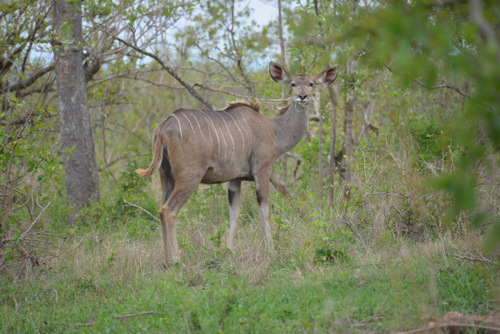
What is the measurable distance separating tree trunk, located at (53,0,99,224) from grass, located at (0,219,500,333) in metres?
1.33

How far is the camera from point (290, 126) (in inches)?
244

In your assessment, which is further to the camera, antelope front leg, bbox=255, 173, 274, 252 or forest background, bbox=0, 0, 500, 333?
antelope front leg, bbox=255, 173, 274, 252

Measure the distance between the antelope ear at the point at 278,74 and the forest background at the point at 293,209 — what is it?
1.66 ft

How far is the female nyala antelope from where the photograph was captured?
504 centimetres

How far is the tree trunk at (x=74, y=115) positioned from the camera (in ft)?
21.1

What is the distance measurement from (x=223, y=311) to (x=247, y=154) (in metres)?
2.58

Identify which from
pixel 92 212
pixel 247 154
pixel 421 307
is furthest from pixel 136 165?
pixel 421 307

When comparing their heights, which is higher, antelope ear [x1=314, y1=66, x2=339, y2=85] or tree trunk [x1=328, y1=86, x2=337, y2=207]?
antelope ear [x1=314, y1=66, x2=339, y2=85]

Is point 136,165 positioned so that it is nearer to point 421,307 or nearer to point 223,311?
point 223,311

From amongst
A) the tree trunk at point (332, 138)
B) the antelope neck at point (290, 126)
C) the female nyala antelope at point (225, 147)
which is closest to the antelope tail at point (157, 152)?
the female nyala antelope at point (225, 147)

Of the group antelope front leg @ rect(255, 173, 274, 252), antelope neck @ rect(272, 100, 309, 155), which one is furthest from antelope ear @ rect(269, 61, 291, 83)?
antelope front leg @ rect(255, 173, 274, 252)

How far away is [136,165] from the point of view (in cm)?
750

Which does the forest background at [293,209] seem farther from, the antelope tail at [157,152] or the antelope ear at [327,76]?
the antelope tail at [157,152]

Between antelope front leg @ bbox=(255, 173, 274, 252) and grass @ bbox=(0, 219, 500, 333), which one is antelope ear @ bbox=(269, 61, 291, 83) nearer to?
antelope front leg @ bbox=(255, 173, 274, 252)
